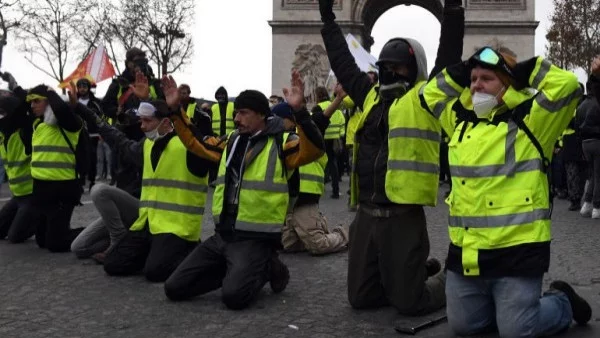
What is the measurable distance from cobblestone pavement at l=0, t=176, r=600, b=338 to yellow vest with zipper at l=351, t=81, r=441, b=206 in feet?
2.71

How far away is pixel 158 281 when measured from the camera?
7133 millimetres

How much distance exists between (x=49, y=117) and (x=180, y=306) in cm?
324

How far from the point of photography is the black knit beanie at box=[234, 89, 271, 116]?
6562 millimetres

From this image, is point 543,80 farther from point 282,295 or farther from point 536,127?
point 282,295

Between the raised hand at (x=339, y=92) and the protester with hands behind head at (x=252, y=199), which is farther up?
the raised hand at (x=339, y=92)

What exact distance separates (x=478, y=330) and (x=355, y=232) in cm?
131

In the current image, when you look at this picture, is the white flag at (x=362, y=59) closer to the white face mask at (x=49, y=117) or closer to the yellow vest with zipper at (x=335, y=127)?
the yellow vest with zipper at (x=335, y=127)

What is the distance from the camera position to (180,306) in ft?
20.5

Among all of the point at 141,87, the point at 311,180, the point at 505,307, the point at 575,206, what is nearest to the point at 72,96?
the point at 141,87

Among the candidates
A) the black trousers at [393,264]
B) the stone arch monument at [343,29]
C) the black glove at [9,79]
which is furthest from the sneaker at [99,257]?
the stone arch monument at [343,29]

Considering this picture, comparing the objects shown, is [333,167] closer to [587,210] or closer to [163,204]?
[587,210]

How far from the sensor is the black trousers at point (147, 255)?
7.09 meters

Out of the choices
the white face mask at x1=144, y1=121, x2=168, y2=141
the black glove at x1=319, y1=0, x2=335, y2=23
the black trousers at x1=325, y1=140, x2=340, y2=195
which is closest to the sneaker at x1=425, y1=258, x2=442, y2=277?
the black glove at x1=319, y1=0, x2=335, y2=23

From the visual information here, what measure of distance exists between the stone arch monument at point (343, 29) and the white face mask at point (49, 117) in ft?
81.3
